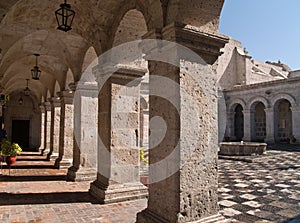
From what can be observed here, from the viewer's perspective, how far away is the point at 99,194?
16.7 feet

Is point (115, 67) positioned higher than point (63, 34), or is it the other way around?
point (63, 34)

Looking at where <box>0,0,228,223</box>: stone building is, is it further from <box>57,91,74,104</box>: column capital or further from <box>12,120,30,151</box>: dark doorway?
<box>12,120,30,151</box>: dark doorway

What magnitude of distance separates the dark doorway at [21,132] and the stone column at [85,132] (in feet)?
42.0

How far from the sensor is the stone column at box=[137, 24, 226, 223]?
3.09 m

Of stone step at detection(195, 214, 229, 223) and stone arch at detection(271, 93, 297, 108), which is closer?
stone step at detection(195, 214, 229, 223)

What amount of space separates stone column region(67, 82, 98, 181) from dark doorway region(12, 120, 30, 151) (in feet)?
42.0

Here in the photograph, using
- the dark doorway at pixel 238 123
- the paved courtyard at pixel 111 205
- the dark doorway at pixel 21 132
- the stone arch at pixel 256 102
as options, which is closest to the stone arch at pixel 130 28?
the paved courtyard at pixel 111 205

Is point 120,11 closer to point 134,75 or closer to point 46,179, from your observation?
point 134,75

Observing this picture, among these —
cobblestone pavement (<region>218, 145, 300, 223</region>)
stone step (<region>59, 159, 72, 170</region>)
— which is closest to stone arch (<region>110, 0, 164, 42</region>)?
cobblestone pavement (<region>218, 145, 300, 223</region>)

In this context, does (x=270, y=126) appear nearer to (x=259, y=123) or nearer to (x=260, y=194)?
(x=259, y=123)

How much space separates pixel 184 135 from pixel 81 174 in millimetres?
4624

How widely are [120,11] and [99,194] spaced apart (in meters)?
3.60

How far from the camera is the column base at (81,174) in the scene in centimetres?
686

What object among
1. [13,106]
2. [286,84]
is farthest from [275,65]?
[13,106]
